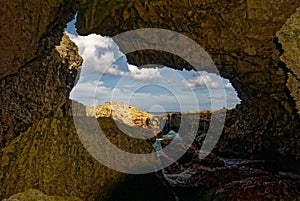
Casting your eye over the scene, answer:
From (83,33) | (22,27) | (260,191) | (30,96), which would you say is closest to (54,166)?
(22,27)

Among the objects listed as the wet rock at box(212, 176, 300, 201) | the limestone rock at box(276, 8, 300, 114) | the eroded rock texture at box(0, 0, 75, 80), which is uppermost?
the limestone rock at box(276, 8, 300, 114)

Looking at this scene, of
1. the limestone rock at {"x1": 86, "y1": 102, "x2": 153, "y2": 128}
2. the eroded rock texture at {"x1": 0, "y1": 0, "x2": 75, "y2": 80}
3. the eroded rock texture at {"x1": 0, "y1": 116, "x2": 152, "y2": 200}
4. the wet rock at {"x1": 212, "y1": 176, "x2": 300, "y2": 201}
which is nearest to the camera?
the eroded rock texture at {"x1": 0, "y1": 116, "x2": 152, "y2": 200}

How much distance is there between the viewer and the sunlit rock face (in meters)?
6.76

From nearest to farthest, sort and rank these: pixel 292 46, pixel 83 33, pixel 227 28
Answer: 1. pixel 292 46
2. pixel 227 28
3. pixel 83 33

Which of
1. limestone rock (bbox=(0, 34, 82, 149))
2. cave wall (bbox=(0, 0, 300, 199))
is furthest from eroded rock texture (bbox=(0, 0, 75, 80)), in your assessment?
limestone rock (bbox=(0, 34, 82, 149))

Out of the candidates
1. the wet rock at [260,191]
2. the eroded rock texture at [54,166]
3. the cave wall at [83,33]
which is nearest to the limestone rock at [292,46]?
the cave wall at [83,33]

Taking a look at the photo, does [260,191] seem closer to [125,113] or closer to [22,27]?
[22,27]

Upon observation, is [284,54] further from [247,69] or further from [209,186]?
[209,186]

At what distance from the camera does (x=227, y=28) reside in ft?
24.7

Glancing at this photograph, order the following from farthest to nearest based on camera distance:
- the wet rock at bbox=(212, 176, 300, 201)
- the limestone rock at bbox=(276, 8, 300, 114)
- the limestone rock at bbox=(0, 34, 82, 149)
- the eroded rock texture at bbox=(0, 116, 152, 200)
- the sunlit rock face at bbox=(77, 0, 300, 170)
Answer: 1. the wet rock at bbox=(212, 176, 300, 201)
2. the sunlit rock face at bbox=(77, 0, 300, 170)
3. the limestone rock at bbox=(0, 34, 82, 149)
4. the limestone rock at bbox=(276, 8, 300, 114)
5. the eroded rock texture at bbox=(0, 116, 152, 200)

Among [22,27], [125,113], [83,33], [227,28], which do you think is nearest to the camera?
[22,27]

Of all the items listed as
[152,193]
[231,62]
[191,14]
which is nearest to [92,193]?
[152,193]

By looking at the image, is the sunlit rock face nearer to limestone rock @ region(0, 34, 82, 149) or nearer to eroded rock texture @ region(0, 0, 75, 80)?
eroded rock texture @ region(0, 0, 75, 80)

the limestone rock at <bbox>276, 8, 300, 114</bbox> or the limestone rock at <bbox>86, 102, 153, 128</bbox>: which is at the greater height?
the limestone rock at <bbox>276, 8, 300, 114</bbox>
